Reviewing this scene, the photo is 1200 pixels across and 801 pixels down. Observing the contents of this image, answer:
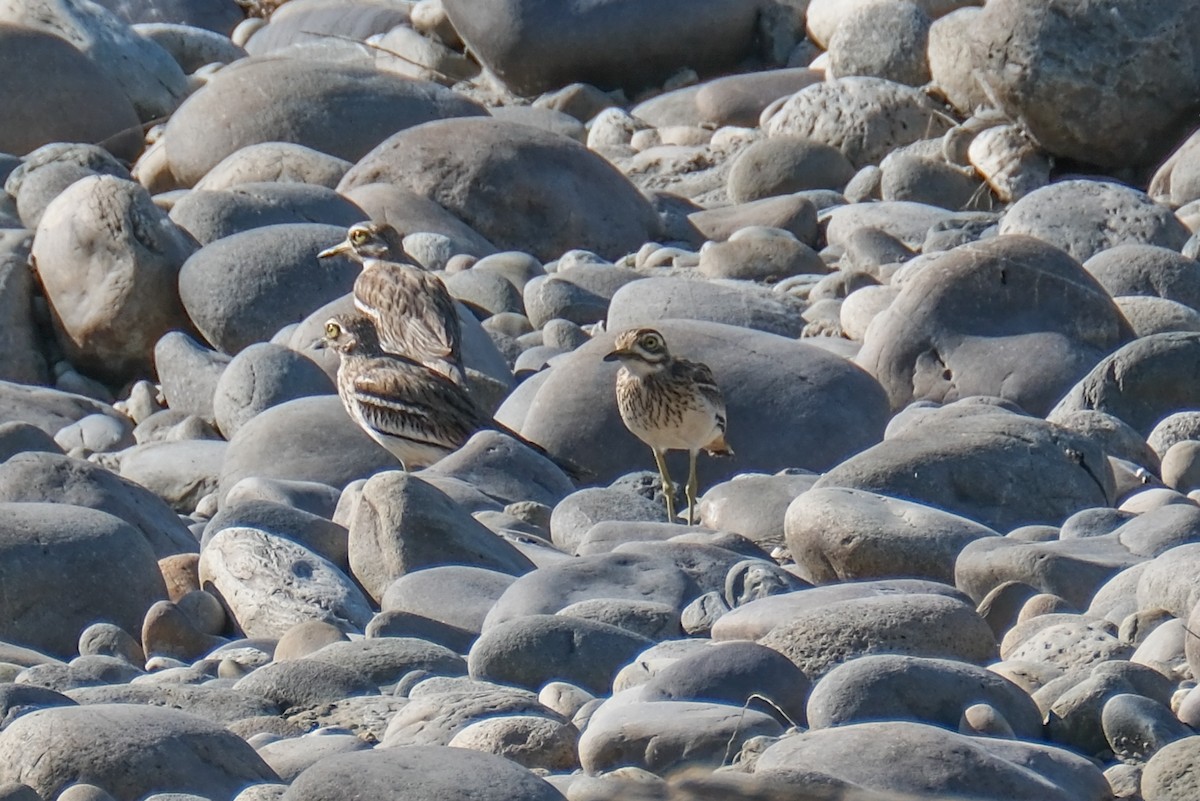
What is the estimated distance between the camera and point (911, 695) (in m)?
4.38

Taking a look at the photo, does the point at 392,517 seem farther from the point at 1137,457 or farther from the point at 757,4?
the point at 757,4

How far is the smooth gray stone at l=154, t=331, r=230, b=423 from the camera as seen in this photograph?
35.6 feet

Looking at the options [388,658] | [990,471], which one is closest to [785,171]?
[990,471]

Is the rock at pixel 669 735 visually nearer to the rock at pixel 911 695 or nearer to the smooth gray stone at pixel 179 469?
the rock at pixel 911 695

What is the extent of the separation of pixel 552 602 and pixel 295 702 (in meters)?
1.00

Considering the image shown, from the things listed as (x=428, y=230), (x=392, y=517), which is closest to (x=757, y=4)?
(x=428, y=230)

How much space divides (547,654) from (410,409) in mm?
3827

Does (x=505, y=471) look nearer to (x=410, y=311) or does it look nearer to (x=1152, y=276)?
(x=410, y=311)

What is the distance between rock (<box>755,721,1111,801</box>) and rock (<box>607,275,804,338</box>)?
6.69m

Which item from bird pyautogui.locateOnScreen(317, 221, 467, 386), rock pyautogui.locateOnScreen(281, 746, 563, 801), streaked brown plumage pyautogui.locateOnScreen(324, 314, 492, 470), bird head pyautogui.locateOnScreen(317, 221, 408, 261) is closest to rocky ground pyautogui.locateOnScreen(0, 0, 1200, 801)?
rock pyautogui.locateOnScreen(281, 746, 563, 801)

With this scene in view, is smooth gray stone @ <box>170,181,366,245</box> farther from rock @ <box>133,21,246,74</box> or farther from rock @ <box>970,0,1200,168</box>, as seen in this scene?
rock @ <box>133,21,246,74</box>

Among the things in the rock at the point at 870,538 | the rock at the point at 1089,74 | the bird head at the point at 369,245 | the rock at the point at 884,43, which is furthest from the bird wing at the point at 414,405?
the rock at the point at 884,43

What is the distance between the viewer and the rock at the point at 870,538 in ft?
21.1

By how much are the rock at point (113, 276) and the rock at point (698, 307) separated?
2685mm
